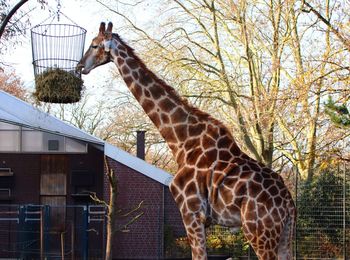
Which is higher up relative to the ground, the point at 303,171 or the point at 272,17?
the point at 272,17

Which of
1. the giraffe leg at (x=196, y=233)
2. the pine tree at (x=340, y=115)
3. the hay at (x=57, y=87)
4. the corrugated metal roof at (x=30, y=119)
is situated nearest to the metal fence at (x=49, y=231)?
the corrugated metal roof at (x=30, y=119)

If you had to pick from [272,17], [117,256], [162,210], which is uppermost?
[272,17]

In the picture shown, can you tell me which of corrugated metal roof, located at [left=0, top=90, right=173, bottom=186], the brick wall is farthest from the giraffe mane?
the brick wall

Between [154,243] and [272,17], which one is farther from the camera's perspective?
[154,243]

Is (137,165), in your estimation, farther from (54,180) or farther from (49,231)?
(54,180)

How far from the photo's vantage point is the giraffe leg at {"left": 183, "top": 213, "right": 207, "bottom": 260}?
7.67 m

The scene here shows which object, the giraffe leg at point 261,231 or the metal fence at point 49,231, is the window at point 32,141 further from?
the giraffe leg at point 261,231

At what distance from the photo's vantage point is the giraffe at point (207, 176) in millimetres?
7547

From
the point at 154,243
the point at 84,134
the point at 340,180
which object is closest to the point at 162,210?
the point at 154,243

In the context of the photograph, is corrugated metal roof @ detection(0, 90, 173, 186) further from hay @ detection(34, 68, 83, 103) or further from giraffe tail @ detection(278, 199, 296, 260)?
giraffe tail @ detection(278, 199, 296, 260)

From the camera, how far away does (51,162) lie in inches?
1033

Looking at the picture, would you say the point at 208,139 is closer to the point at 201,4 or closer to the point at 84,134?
the point at 84,134

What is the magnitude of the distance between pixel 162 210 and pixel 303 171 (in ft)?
16.1

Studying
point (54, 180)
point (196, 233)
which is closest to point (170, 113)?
point (196, 233)
